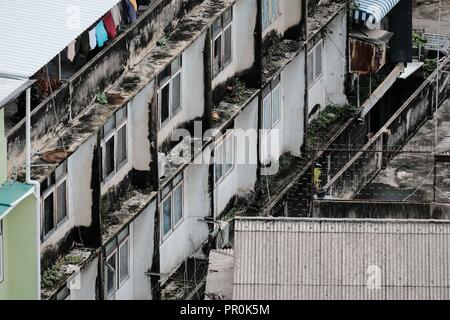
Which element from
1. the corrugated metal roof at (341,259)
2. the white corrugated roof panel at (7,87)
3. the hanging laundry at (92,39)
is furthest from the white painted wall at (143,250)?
the white corrugated roof panel at (7,87)

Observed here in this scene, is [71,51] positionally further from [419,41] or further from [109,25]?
[419,41]

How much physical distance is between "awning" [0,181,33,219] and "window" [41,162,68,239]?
1.47 m

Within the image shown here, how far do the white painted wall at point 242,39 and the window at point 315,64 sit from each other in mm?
4163

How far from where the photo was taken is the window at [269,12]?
5062 cm

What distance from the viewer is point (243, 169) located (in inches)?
1962

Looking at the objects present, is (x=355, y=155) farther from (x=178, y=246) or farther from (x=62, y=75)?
(x=62, y=75)

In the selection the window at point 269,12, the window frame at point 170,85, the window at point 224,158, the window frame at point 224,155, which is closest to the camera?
the window frame at point 170,85

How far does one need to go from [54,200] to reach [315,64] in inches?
560

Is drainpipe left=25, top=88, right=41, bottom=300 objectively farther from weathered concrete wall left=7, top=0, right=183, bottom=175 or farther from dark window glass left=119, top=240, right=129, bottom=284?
dark window glass left=119, top=240, right=129, bottom=284

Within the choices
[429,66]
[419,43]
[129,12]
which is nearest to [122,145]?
[129,12]

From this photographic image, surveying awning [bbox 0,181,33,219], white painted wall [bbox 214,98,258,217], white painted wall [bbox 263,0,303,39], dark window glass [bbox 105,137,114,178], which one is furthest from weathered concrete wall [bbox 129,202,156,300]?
white painted wall [bbox 263,0,303,39]

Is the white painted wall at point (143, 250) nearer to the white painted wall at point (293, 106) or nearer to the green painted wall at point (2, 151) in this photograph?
the green painted wall at point (2, 151)

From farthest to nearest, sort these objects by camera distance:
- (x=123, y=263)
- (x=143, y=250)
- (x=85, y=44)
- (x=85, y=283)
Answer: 1. (x=143, y=250)
2. (x=123, y=263)
3. (x=85, y=44)
4. (x=85, y=283)
